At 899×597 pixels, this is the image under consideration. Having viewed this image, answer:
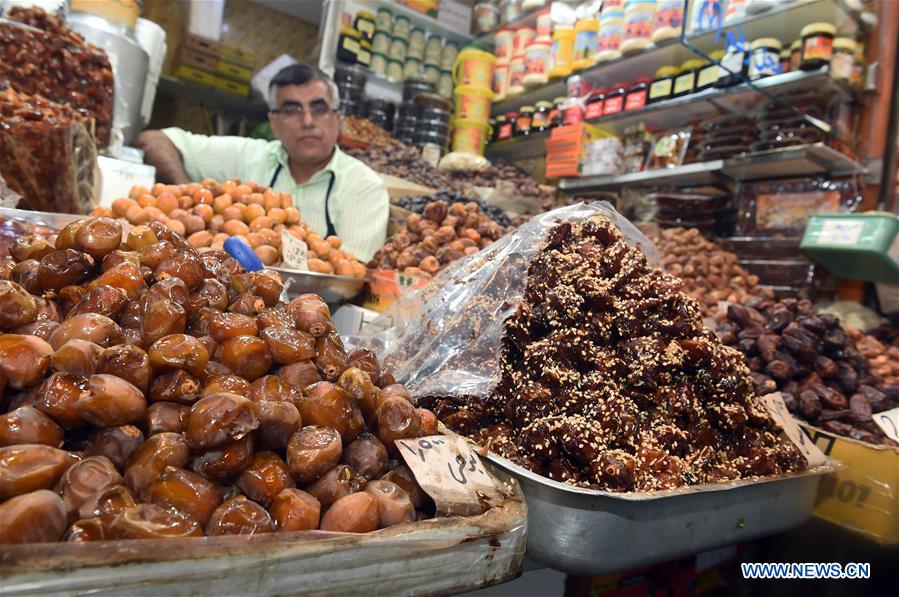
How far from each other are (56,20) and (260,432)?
2287mm

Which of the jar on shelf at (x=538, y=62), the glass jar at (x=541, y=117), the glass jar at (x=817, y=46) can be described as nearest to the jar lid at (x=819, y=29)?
the glass jar at (x=817, y=46)

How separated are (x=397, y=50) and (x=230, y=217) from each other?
3.66 meters

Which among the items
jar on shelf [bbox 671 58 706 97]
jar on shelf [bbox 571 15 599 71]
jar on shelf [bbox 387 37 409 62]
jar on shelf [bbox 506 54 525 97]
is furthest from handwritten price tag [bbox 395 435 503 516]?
jar on shelf [bbox 387 37 409 62]

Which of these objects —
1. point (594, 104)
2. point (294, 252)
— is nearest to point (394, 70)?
point (594, 104)

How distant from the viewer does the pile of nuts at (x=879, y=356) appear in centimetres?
217

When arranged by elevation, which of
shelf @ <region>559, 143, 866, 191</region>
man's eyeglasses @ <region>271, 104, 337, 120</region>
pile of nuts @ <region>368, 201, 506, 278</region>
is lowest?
pile of nuts @ <region>368, 201, 506, 278</region>

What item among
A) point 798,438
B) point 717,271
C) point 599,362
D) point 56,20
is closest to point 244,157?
point 56,20

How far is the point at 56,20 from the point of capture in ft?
Result: 7.36

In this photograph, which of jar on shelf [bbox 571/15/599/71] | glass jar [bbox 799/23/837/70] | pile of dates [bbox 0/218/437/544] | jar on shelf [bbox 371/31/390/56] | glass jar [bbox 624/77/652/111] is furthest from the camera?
jar on shelf [bbox 371/31/390/56]

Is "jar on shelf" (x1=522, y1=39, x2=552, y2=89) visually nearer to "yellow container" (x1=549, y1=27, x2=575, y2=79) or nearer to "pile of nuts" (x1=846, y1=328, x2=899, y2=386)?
"yellow container" (x1=549, y1=27, x2=575, y2=79)

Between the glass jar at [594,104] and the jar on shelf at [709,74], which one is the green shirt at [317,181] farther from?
the jar on shelf at [709,74]

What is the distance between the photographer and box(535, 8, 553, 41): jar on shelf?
4.90 meters

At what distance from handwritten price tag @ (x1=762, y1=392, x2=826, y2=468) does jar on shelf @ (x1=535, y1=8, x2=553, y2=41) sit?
423 centimetres

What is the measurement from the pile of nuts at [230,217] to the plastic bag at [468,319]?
65 centimetres
